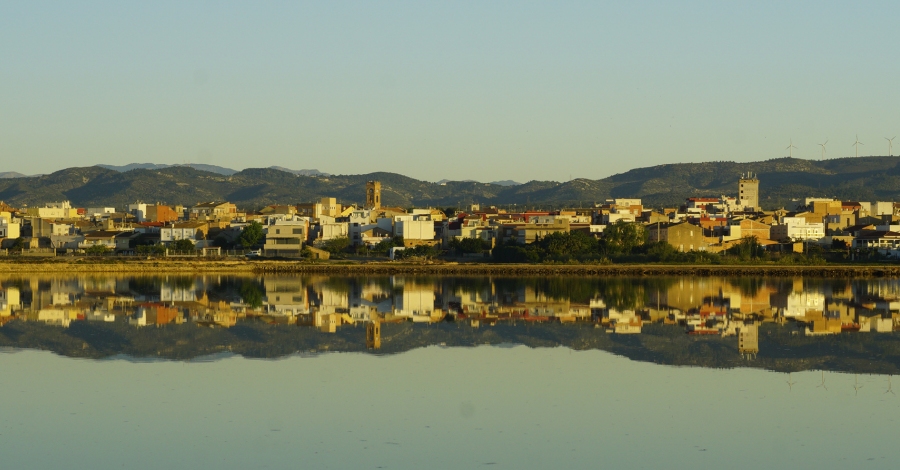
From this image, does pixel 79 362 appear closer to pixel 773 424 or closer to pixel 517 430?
pixel 517 430

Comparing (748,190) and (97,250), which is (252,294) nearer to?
(97,250)

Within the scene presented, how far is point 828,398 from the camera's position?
53.0 feet

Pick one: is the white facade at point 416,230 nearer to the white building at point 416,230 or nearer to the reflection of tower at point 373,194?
the white building at point 416,230

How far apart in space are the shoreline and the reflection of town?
401cm

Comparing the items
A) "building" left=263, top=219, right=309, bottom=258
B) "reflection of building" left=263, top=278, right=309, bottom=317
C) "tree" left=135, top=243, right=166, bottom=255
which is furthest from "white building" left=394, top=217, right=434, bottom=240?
"reflection of building" left=263, top=278, right=309, bottom=317

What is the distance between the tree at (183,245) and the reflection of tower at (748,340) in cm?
4362

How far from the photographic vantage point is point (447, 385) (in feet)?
56.7

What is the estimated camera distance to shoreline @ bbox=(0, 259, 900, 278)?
51.1m

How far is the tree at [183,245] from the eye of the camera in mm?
64562

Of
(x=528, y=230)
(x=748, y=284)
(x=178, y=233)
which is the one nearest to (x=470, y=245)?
(x=528, y=230)

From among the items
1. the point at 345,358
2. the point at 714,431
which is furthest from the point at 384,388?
the point at 714,431

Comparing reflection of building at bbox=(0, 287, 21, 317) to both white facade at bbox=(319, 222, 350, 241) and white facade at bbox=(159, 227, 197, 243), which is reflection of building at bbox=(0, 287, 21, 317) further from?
white facade at bbox=(319, 222, 350, 241)

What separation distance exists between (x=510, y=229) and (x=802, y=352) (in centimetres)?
4687

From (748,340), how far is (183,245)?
46405 millimetres
